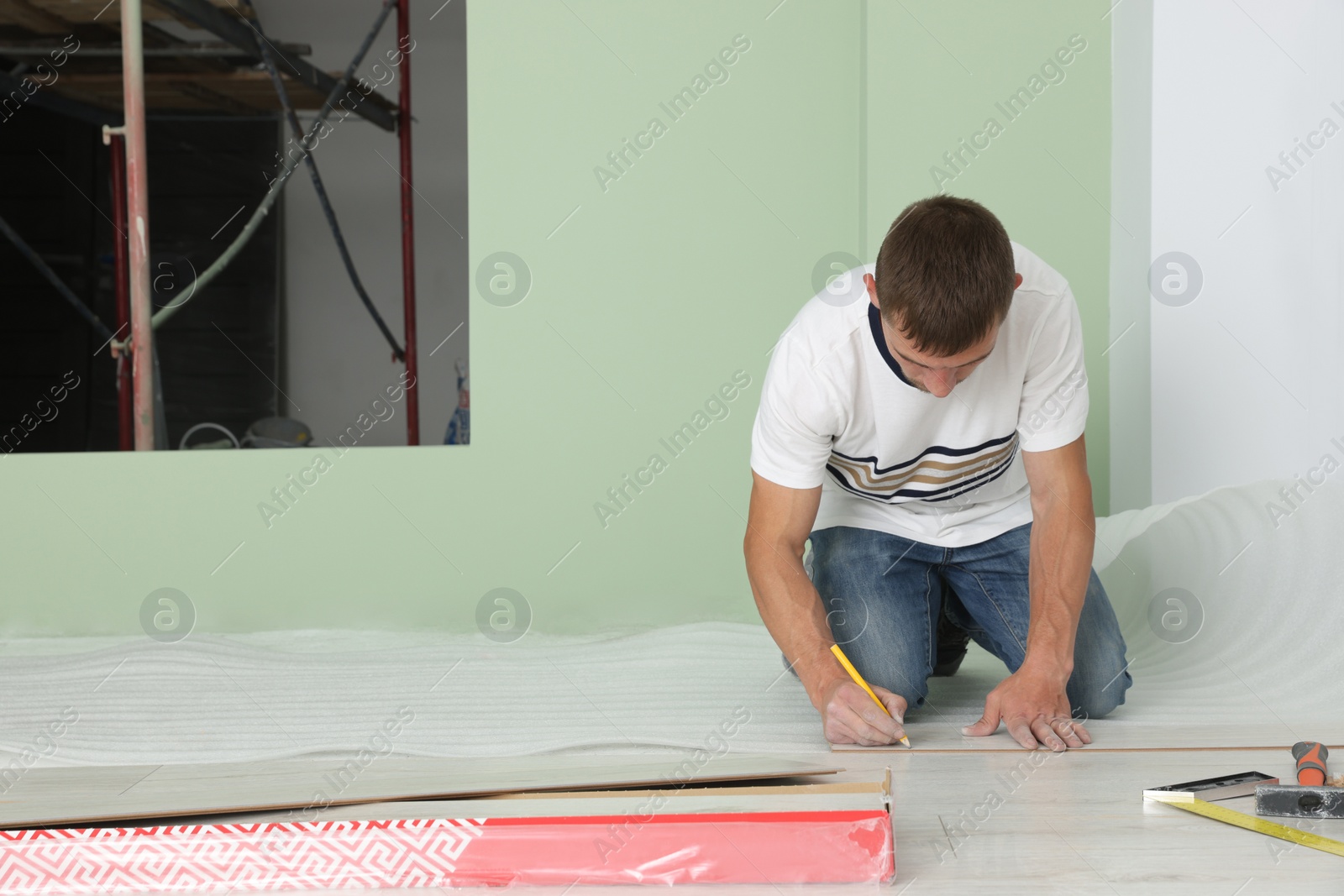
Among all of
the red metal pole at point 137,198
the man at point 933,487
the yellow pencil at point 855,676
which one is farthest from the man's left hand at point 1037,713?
the red metal pole at point 137,198

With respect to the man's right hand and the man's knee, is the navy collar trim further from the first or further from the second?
the man's knee

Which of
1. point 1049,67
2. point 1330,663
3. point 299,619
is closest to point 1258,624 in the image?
point 1330,663

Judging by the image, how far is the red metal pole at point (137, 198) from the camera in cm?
234

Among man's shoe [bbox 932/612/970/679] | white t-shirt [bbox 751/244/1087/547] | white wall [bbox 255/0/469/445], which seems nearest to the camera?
white t-shirt [bbox 751/244/1087/547]

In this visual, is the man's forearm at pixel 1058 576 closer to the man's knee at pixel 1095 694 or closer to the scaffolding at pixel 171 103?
the man's knee at pixel 1095 694

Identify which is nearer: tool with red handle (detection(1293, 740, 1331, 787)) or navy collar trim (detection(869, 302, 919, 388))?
tool with red handle (detection(1293, 740, 1331, 787))

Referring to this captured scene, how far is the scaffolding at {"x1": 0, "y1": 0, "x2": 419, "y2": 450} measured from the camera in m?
2.38

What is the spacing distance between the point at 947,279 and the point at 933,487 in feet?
1.55

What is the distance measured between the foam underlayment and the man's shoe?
1.0 inches

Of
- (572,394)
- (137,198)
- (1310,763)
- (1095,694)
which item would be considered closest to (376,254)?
(137,198)

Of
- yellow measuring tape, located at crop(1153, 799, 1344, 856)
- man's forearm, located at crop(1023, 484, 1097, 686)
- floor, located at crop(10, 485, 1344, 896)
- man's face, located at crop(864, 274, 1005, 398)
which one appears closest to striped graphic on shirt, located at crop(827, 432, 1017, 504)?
man's forearm, located at crop(1023, 484, 1097, 686)

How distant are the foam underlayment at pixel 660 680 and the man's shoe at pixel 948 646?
0.03 meters

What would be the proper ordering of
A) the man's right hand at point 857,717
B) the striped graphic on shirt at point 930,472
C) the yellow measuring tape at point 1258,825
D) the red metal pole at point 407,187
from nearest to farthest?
the yellow measuring tape at point 1258,825 → the man's right hand at point 857,717 → the striped graphic on shirt at point 930,472 → the red metal pole at point 407,187

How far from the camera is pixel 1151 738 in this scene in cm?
142
